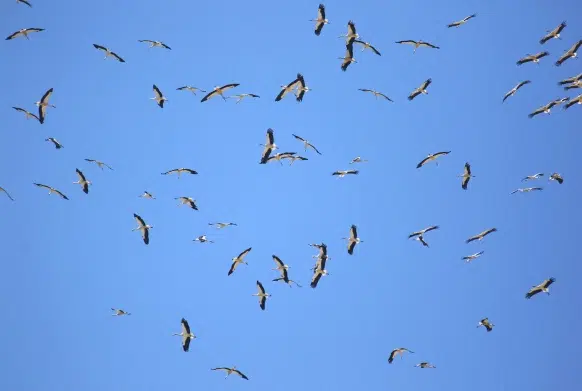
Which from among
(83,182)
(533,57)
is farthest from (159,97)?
(533,57)

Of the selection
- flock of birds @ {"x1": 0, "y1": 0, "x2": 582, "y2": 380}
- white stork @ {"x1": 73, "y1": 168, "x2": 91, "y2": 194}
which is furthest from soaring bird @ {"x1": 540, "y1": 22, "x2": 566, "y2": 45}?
white stork @ {"x1": 73, "y1": 168, "x2": 91, "y2": 194}

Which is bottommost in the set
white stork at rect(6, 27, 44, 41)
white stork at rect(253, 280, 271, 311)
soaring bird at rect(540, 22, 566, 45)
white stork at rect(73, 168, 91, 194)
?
white stork at rect(253, 280, 271, 311)

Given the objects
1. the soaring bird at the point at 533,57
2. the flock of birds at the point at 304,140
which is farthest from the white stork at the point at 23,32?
the soaring bird at the point at 533,57

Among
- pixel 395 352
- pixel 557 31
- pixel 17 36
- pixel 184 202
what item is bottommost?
pixel 395 352

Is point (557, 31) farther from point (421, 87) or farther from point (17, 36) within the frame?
point (17, 36)

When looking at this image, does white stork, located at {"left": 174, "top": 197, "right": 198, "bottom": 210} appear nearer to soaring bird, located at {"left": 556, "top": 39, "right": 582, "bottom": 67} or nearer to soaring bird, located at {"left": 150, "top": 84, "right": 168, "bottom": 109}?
soaring bird, located at {"left": 150, "top": 84, "right": 168, "bottom": 109}

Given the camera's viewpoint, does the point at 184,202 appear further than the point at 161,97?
Yes

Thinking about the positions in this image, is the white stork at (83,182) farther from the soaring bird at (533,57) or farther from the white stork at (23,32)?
the soaring bird at (533,57)

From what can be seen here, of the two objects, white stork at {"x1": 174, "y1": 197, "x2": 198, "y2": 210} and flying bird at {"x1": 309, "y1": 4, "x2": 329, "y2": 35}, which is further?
white stork at {"x1": 174, "y1": 197, "x2": 198, "y2": 210}

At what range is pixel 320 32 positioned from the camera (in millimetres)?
44938

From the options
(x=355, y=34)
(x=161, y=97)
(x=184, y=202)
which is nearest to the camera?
(x=355, y=34)

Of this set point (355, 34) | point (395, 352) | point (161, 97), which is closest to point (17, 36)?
point (161, 97)

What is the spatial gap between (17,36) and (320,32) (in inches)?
529

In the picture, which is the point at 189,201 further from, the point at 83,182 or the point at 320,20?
the point at 320,20
